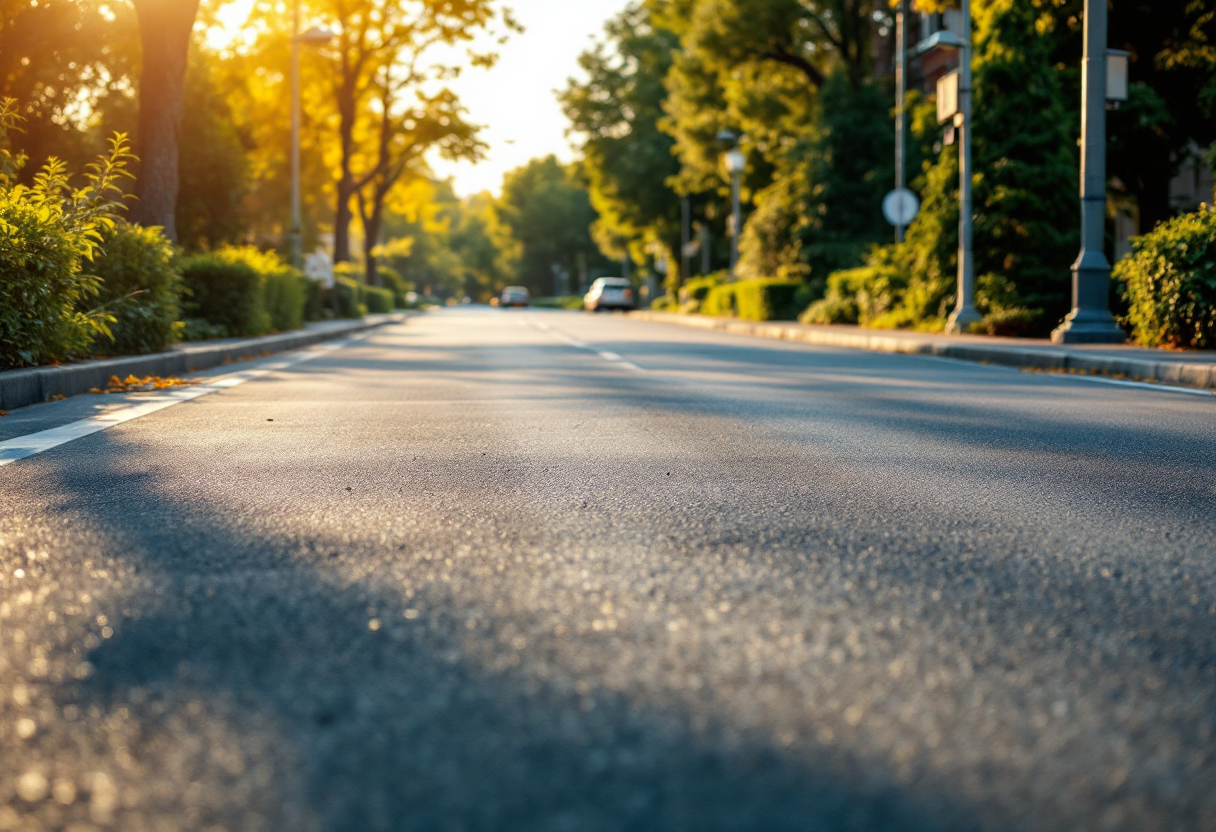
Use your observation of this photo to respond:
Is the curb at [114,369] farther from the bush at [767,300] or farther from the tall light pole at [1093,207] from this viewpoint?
the bush at [767,300]

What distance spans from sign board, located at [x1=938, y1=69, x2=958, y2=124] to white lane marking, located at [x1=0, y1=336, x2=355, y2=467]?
11.7 meters

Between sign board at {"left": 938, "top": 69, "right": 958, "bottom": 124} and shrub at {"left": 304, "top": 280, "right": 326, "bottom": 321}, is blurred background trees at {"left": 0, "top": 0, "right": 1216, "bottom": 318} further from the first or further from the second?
shrub at {"left": 304, "top": 280, "right": 326, "bottom": 321}

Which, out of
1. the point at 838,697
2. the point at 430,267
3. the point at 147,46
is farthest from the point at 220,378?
the point at 430,267

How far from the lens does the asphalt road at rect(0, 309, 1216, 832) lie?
6.65ft

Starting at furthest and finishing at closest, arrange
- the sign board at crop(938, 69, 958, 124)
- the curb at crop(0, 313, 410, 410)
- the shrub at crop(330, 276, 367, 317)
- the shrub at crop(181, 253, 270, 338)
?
the shrub at crop(330, 276, 367, 317) → the sign board at crop(938, 69, 958, 124) → the shrub at crop(181, 253, 270, 338) → the curb at crop(0, 313, 410, 410)

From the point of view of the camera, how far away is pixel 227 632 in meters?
2.94

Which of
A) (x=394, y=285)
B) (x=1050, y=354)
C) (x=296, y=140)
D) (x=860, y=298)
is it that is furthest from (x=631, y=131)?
(x=1050, y=354)

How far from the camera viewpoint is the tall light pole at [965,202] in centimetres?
2020

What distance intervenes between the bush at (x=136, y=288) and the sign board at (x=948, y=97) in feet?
41.1

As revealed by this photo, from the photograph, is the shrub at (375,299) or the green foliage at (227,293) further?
the shrub at (375,299)

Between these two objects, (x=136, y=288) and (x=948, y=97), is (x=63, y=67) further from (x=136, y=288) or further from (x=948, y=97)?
(x=948, y=97)

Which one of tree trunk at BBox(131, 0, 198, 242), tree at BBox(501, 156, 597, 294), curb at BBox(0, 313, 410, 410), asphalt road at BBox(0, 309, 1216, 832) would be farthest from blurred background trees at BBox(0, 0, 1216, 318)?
tree at BBox(501, 156, 597, 294)

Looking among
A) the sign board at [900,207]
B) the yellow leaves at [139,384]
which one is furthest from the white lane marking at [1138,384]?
the sign board at [900,207]

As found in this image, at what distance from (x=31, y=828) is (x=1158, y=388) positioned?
10.4m
